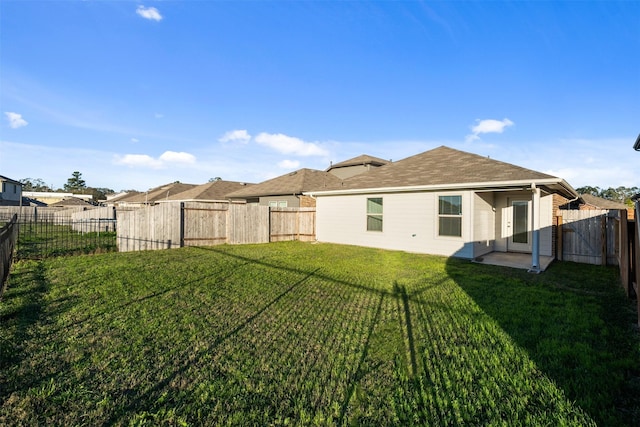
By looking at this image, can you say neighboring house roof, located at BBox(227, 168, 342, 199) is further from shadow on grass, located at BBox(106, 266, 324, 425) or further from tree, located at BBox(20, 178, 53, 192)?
tree, located at BBox(20, 178, 53, 192)

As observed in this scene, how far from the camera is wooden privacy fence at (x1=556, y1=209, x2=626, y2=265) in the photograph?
376 inches

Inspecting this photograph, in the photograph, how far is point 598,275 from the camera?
7.96 metres

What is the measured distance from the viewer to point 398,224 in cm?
1205

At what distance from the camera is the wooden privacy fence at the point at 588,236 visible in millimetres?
9555

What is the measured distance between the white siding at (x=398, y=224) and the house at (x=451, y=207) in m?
0.03

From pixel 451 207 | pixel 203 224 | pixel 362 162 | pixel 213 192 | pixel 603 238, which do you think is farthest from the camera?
pixel 213 192

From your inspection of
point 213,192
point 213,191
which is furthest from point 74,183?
point 213,192

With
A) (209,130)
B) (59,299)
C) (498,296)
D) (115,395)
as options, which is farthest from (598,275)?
(209,130)

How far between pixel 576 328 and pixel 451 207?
6680mm

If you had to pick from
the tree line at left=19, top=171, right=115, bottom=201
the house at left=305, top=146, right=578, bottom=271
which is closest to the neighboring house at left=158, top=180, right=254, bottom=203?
the house at left=305, top=146, right=578, bottom=271

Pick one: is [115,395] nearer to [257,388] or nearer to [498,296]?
[257,388]

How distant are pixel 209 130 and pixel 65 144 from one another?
11.0 metres

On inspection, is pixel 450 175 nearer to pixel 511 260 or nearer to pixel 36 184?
pixel 511 260

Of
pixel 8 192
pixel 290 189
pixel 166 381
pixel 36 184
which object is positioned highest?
pixel 36 184
